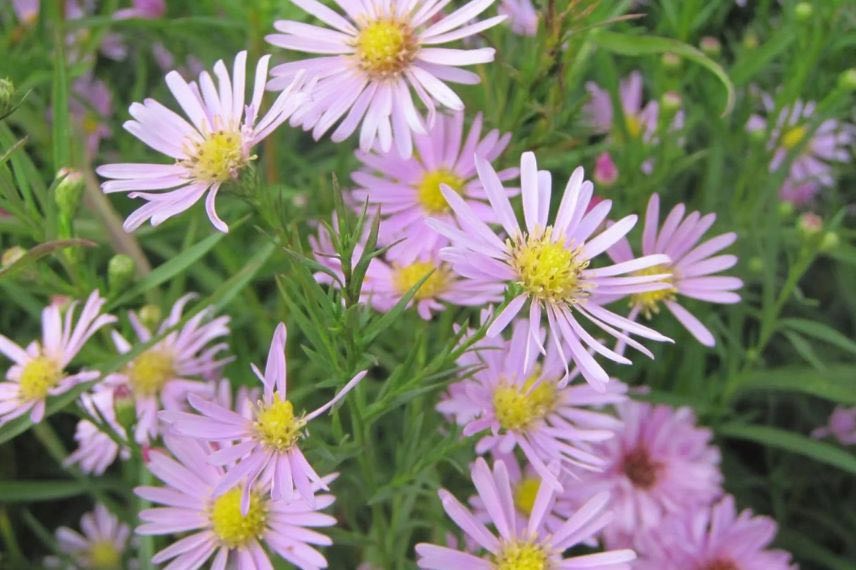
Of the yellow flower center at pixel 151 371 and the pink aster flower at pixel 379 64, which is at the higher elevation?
the pink aster flower at pixel 379 64

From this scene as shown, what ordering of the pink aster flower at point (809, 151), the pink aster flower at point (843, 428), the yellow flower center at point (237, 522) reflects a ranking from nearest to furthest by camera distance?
the yellow flower center at point (237, 522) < the pink aster flower at point (843, 428) < the pink aster flower at point (809, 151)

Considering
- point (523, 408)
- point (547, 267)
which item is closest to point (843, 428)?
point (523, 408)

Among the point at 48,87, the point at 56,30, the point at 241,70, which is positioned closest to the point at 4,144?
the point at 241,70

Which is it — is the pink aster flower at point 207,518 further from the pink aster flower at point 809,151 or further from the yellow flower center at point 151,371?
the pink aster flower at point 809,151

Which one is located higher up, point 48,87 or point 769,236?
point 48,87

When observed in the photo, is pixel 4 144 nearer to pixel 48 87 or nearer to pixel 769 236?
pixel 48 87

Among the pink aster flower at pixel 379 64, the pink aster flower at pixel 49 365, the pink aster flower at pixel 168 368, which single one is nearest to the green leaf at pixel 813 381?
the pink aster flower at pixel 379 64

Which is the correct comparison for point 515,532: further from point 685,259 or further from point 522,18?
point 522,18
